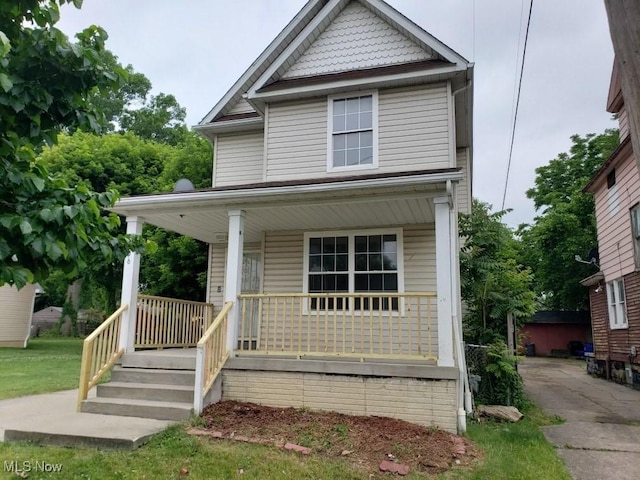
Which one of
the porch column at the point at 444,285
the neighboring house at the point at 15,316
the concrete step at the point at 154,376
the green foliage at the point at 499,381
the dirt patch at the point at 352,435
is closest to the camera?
the dirt patch at the point at 352,435

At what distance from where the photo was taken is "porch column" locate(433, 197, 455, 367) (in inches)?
239

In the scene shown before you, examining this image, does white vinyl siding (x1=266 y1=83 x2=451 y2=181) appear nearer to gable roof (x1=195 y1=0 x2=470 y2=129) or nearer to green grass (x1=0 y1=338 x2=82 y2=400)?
gable roof (x1=195 y1=0 x2=470 y2=129)

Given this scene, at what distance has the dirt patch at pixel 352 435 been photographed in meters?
4.77

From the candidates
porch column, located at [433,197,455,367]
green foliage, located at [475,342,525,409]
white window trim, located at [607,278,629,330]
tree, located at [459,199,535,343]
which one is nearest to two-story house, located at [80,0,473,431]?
porch column, located at [433,197,455,367]

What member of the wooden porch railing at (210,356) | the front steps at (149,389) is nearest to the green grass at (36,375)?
the front steps at (149,389)

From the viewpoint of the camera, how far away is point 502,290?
902 centimetres

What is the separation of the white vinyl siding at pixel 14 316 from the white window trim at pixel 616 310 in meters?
22.5

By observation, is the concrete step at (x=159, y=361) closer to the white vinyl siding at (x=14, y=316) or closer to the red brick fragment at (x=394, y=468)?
the red brick fragment at (x=394, y=468)

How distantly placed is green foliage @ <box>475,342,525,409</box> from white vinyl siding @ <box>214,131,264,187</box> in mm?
6020

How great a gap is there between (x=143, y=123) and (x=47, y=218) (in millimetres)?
32955

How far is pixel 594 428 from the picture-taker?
6.68m

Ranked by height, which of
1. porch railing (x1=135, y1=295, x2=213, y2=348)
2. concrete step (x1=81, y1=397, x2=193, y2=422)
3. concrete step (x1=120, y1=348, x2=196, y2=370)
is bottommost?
concrete step (x1=81, y1=397, x2=193, y2=422)

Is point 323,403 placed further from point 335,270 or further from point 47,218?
point 47,218

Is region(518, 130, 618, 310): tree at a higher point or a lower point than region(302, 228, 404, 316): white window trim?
higher
